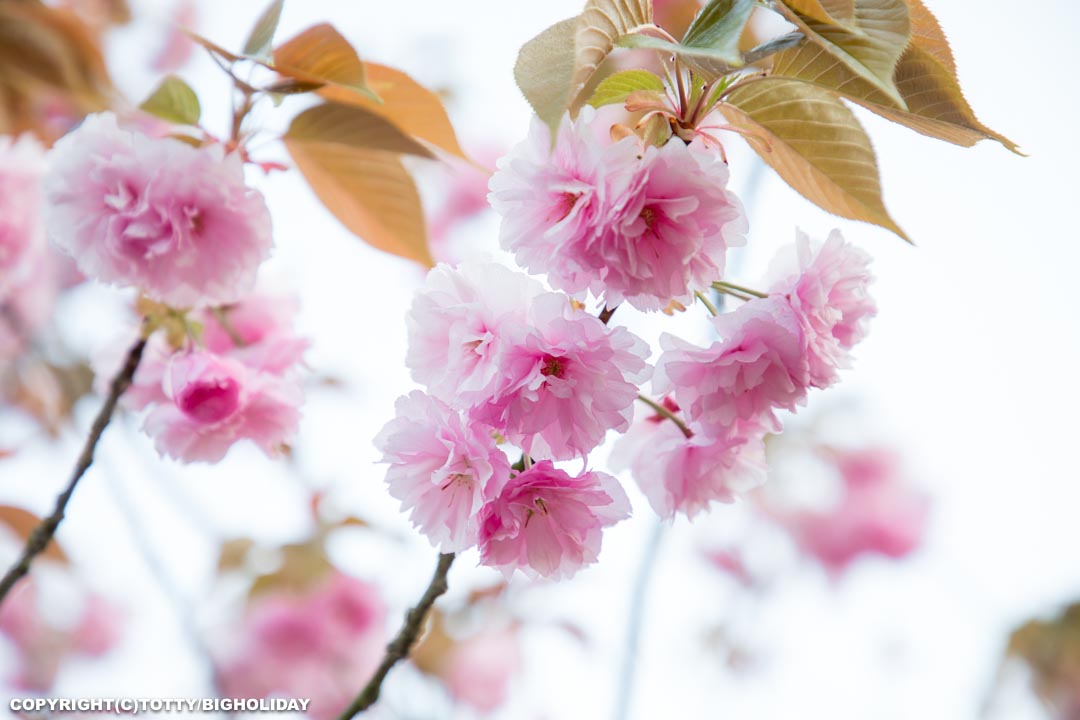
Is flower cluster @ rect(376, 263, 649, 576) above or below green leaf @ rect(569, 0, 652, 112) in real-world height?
below

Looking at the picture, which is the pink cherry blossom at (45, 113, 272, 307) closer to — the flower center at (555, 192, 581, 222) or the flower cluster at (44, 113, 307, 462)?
the flower cluster at (44, 113, 307, 462)

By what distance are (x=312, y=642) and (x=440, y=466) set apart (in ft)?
5.62

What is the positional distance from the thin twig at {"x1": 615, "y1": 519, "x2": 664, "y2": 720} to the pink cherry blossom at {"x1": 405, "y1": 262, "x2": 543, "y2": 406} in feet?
3.24

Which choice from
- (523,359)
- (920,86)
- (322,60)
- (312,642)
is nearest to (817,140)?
(920,86)

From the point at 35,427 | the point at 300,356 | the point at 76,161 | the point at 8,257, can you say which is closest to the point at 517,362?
the point at 300,356

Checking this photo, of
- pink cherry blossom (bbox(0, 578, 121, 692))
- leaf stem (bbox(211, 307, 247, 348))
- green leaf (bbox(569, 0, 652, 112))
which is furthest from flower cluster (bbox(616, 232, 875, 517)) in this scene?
pink cherry blossom (bbox(0, 578, 121, 692))

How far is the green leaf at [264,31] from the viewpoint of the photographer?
728 millimetres

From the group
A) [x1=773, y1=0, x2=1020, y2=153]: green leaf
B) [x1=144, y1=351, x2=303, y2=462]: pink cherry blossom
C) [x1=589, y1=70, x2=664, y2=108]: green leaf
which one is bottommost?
[x1=144, y1=351, x2=303, y2=462]: pink cherry blossom

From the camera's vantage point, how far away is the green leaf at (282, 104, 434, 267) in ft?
2.81

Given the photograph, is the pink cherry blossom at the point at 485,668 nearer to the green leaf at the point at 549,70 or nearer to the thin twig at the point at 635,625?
the thin twig at the point at 635,625

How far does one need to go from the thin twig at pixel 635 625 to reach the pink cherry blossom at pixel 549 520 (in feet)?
2.91

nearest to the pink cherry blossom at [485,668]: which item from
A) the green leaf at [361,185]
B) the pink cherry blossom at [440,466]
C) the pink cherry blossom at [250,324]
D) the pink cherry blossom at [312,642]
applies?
the pink cherry blossom at [312,642]

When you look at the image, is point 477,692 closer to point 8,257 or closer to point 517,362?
point 8,257

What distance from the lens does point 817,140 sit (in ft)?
2.10
